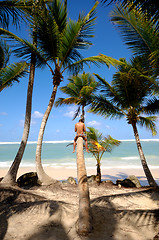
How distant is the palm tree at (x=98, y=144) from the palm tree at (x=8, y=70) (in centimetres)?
554

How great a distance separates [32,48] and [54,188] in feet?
22.7

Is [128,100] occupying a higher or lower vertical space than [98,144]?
higher

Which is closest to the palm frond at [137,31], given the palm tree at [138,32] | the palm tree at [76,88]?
the palm tree at [138,32]

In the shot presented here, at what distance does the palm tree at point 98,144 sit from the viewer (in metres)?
9.05

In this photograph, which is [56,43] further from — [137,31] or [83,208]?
[83,208]

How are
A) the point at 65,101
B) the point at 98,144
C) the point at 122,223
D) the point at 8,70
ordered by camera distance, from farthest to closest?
the point at 65,101 < the point at 98,144 < the point at 8,70 < the point at 122,223

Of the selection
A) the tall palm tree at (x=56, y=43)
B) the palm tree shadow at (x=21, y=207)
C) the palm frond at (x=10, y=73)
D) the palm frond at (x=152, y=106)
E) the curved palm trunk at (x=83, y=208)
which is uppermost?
the tall palm tree at (x=56, y=43)

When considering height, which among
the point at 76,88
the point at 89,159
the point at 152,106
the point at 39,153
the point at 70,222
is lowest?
the point at 89,159

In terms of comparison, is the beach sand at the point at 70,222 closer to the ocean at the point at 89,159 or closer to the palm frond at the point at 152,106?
the ocean at the point at 89,159

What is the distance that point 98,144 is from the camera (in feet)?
29.8

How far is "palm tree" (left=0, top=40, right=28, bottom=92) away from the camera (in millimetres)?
6859

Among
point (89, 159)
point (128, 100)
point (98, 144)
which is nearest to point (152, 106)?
point (128, 100)

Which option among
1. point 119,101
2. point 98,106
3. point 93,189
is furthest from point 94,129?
point 93,189

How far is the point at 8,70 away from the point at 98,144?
659cm
